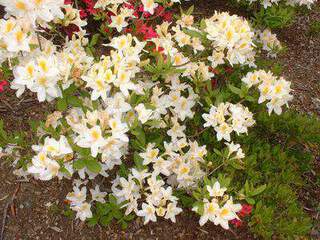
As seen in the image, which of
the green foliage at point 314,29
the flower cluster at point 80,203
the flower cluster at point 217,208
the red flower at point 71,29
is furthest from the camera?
the green foliage at point 314,29

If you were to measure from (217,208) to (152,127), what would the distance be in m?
0.77

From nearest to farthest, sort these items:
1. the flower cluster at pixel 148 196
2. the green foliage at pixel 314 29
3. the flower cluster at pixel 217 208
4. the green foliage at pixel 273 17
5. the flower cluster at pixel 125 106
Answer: the flower cluster at pixel 125 106 < the flower cluster at pixel 217 208 < the flower cluster at pixel 148 196 < the green foliage at pixel 273 17 < the green foliage at pixel 314 29

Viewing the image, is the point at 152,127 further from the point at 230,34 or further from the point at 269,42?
the point at 269,42

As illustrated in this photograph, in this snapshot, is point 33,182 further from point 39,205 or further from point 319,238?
point 319,238

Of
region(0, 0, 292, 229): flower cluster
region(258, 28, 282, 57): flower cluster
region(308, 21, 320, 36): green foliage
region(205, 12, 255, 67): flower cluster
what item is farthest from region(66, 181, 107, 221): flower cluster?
region(308, 21, 320, 36): green foliage

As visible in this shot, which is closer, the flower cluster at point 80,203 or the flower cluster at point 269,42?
the flower cluster at point 80,203

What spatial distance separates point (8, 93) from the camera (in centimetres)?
355

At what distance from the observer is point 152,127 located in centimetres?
300

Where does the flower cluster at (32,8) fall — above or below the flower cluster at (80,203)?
above

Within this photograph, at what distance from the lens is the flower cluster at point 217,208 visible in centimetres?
254

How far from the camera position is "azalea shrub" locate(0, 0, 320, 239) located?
7.36 ft

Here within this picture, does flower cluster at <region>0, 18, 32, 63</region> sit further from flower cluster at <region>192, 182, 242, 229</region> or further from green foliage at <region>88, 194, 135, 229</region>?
flower cluster at <region>192, 182, 242, 229</region>

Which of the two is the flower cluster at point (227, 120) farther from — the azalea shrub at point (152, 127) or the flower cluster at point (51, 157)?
the flower cluster at point (51, 157)

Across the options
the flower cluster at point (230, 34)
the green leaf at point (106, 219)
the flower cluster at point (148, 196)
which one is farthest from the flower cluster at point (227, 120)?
the green leaf at point (106, 219)
